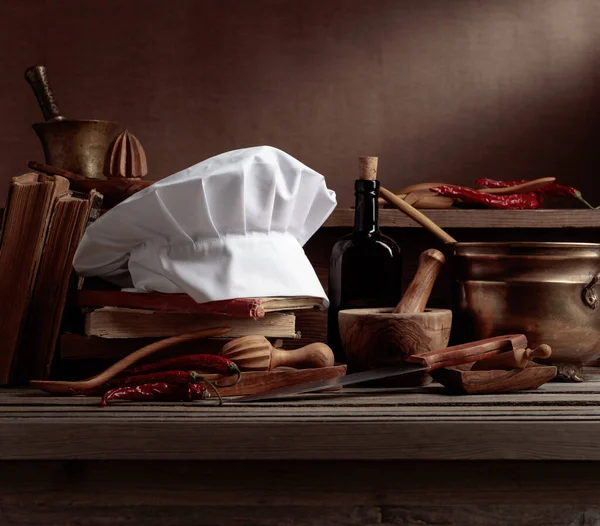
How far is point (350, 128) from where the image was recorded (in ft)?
5.97

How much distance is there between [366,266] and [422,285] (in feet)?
0.38

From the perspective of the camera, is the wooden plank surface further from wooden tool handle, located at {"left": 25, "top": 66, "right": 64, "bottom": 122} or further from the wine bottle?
wooden tool handle, located at {"left": 25, "top": 66, "right": 64, "bottom": 122}

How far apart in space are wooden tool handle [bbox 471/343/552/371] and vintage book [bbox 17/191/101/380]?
574 millimetres

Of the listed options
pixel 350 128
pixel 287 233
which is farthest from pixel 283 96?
pixel 287 233

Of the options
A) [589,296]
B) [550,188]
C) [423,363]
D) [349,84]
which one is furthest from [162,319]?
[349,84]

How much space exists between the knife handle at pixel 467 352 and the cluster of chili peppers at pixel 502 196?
0.40 m

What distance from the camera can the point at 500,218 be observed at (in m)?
1.28

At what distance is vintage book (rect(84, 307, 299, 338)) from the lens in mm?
996

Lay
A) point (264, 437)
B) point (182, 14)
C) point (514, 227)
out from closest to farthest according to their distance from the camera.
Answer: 1. point (264, 437)
2. point (514, 227)
3. point (182, 14)

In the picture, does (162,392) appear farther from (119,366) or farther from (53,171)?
(53,171)

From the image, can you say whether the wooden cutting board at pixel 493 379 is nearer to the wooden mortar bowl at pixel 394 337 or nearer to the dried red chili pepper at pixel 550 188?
the wooden mortar bowl at pixel 394 337

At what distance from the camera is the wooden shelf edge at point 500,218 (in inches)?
50.0

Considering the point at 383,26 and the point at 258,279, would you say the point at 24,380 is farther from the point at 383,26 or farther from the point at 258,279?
the point at 383,26

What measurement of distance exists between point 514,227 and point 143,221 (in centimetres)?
64
